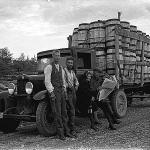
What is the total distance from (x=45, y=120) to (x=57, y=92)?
732 mm

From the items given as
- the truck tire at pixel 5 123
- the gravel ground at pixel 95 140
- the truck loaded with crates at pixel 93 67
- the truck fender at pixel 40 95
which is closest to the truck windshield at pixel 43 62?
the truck loaded with crates at pixel 93 67

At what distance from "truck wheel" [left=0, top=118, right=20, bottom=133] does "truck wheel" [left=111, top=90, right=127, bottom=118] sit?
2.60 metres

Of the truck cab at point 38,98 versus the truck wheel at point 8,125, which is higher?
the truck cab at point 38,98

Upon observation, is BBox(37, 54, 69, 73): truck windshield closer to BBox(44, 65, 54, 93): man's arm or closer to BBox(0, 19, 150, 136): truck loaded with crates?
BBox(0, 19, 150, 136): truck loaded with crates

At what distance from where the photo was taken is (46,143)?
630cm

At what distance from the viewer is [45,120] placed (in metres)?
7.03

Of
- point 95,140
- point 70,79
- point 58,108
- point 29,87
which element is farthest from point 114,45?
point 95,140

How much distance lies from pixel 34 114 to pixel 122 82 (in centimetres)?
316

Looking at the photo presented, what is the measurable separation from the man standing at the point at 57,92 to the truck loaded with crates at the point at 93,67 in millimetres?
371

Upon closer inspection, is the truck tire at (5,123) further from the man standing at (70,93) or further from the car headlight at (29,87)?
the man standing at (70,93)

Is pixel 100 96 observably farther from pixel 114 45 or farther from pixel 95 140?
pixel 114 45

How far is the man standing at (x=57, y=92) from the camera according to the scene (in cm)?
669

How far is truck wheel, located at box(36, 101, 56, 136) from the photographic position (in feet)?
22.7

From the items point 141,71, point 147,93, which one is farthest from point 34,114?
point 147,93
